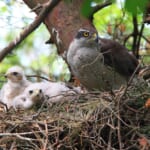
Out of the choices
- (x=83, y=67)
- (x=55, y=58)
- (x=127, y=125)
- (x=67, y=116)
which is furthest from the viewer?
(x=55, y=58)

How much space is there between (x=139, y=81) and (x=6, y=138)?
1.20 meters

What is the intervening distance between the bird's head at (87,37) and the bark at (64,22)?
151 millimetres

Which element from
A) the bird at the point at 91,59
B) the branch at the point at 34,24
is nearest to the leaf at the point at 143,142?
the branch at the point at 34,24

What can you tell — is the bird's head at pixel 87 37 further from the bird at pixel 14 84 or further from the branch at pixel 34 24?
the branch at pixel 34 24

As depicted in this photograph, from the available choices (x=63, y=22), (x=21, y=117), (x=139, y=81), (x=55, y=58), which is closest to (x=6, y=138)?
(x=21, y=117)

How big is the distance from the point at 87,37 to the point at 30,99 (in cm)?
80

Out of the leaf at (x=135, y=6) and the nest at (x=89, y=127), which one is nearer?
the leaf at (x=135, y=6)

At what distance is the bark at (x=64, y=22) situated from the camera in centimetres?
482

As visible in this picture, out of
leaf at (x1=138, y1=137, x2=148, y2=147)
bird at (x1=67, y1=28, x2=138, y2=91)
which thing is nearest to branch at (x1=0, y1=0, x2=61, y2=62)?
leaf at (x1=138, y1=137, x2=148, y2=147)

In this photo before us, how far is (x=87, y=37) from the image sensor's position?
4.72 m

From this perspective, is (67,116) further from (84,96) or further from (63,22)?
(63,22)

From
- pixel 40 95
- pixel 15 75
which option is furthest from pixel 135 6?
pixel 15 75

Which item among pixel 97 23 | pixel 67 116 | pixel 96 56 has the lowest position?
pixel 97 23

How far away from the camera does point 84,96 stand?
4.11m
